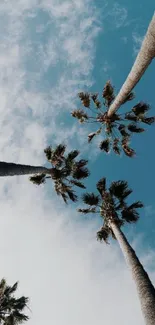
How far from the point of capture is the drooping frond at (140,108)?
63.6ft

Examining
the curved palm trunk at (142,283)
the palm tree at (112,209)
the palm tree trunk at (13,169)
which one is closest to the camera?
the curved palm trunk at (142,283)

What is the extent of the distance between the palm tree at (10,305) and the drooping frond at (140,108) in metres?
13.8

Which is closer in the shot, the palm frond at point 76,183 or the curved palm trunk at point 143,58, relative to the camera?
the curved palm trunk at point 143,58

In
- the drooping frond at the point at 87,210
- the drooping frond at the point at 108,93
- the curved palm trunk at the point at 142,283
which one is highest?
the drooping frond at the point at 108,93

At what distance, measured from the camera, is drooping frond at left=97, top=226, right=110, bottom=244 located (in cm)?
1785

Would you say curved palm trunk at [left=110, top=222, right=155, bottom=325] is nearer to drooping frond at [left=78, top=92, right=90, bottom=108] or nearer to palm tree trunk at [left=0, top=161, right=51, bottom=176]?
palm tree trunk at [left=0, top=161, right=51, bottom=176]

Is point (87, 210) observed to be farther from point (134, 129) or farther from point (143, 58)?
point (143, 58)

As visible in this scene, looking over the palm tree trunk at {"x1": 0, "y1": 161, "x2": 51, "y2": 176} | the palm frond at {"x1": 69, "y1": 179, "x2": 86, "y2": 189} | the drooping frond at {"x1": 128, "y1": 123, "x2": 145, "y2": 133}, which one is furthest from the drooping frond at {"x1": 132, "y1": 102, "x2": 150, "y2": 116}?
the palm tree trunk at {"x1": 0, "y1": 161, "x2": 51, "y2": 176}

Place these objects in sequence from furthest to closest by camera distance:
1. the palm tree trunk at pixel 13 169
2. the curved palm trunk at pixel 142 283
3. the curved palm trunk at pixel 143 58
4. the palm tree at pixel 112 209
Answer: the palm tree at pixel 112 209
the palm tree trunk at pixel 13 169
the curved palm trunk at pixel 142 283
the curved palm trunk at pixel 143 58

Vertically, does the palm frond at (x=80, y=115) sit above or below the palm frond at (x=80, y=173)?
above

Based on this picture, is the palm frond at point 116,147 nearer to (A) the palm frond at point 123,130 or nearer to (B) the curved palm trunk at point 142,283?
(A) the palm frond at point 123,130

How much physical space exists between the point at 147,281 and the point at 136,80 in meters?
6.27

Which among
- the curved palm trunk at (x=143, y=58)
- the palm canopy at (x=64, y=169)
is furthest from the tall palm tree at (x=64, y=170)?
the curved palm trunk at (x=143, y=58)

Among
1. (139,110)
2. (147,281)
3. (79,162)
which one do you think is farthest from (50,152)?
(147,281)
